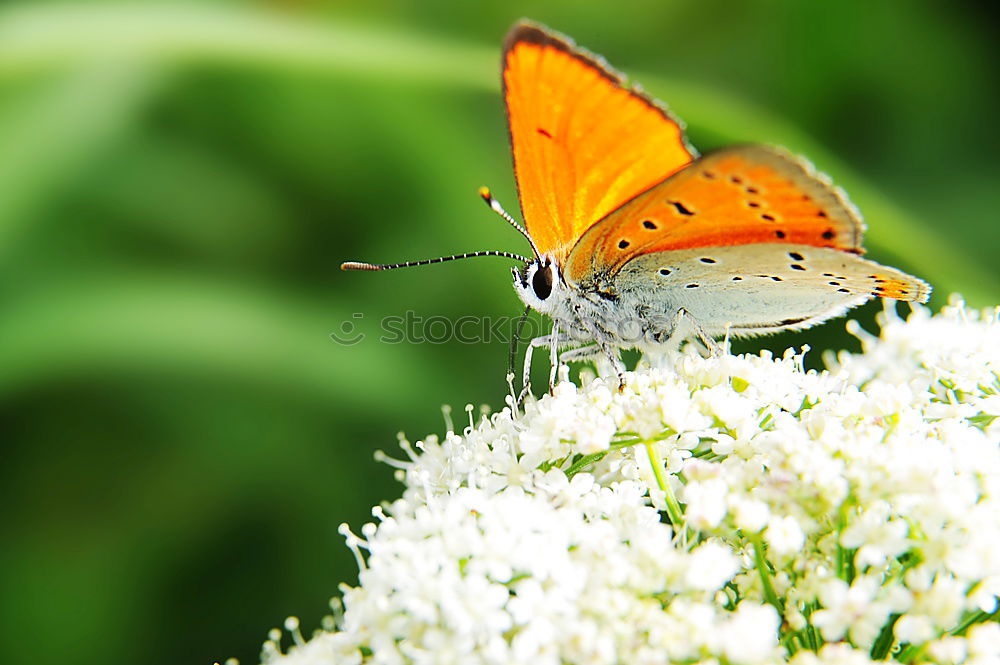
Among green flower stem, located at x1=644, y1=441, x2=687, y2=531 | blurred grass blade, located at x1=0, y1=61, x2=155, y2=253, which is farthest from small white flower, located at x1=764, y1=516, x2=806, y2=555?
blurred grass blade, located at x1=0, y1=61, x2=155, y2=253

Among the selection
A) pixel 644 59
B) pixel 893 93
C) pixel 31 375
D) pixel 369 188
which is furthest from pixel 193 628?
pixel 893 93

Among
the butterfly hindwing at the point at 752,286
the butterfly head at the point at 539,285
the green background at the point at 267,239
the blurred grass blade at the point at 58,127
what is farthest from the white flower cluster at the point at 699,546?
the blurred grass blade at the point at 58,127

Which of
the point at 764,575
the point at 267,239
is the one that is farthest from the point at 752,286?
the point at 267,239

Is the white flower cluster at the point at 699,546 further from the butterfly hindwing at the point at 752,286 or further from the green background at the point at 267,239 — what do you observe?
the green background at the point at 267,239

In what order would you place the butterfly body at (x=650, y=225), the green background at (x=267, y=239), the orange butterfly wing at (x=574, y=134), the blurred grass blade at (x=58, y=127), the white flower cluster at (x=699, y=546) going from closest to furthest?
1. the white flower cluster at (x=699, y=546)
2. the butterfly body at (x=650, y=225)
3. the orange butterfly wing at (x=574, y=134)
4. the green background at (x=267, y=239)
5. the blurred grass blade at (x=58, y=127)

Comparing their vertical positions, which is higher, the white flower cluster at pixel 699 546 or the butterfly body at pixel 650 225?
the butterfly body at pixel 650 225

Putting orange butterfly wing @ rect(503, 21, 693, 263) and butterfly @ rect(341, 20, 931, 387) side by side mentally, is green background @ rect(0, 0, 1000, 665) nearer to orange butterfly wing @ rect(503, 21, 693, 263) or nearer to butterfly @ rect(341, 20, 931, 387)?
butterfly @ rect(341, 20, 931, 387)

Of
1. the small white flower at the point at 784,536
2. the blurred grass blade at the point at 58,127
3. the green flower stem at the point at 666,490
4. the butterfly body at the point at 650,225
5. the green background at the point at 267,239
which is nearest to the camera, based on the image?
the small white flower at the point at 784,536
